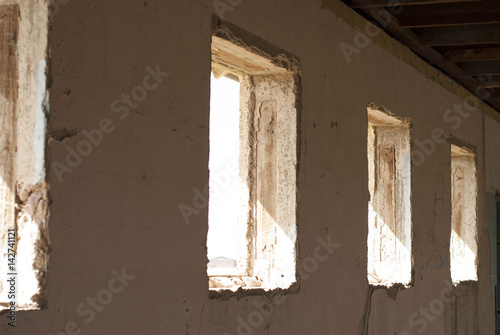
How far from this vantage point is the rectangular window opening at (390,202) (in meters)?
6.20

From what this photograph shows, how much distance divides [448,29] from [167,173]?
12.0 ft

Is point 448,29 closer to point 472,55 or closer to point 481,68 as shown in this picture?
point 472,55

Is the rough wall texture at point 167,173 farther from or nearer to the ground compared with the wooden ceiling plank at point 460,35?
nearer to the ground

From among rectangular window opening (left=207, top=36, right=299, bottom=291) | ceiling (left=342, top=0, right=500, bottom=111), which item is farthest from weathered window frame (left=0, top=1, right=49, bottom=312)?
ceiling (left=342, top=0, right=500, bottom=111)

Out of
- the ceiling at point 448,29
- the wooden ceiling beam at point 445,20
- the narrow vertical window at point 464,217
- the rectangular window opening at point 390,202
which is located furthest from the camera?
the narrow vertical window at point 464,217

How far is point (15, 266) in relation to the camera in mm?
2674

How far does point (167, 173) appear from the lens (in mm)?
3248

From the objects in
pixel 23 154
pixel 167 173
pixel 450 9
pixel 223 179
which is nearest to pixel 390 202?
pixel 450 9

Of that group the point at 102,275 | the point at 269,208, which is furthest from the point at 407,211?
the point at 102,275

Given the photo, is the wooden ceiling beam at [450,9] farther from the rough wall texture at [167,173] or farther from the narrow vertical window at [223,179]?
the narrow vertical window at [223,179]

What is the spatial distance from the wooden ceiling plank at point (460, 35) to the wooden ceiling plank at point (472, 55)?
544 mm

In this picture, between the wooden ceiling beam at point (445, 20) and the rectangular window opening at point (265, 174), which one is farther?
the wooden ceiling beam at point (445, 20)

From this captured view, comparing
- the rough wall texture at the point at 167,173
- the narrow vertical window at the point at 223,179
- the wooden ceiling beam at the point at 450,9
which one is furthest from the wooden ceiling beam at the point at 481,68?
the narrow vertical window at the point at 223,179

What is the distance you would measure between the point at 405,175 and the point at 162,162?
349cm
